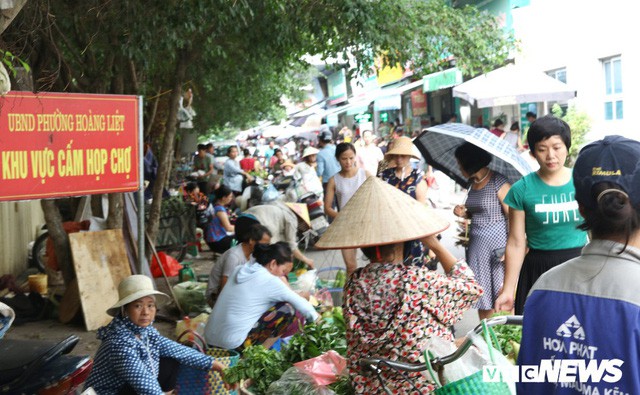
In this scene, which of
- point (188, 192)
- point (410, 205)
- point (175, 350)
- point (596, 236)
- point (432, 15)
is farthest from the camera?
point (188, 192)

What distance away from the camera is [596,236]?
216 cm

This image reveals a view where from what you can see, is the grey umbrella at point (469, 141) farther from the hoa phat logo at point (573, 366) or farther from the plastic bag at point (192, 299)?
the hoa phat logo at point (573, 366)

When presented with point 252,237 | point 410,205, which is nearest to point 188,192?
point 252,237

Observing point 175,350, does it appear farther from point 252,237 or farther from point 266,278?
point 252,237

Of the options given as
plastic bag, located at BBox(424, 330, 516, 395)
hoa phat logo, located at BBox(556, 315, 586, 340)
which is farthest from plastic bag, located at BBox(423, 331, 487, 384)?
hoa phat logo, located at BBox(556, 315, 586, 340)

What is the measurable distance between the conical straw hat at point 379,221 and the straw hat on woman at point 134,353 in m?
1.45

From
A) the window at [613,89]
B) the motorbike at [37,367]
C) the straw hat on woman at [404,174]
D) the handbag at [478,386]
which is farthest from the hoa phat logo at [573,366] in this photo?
the window at [613,89]

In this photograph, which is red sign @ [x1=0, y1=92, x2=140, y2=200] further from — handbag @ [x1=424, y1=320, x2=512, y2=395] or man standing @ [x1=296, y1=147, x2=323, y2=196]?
man standing @ [x1=296, y1=147, x2=323, y2=196]

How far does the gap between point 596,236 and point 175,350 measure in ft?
11.7

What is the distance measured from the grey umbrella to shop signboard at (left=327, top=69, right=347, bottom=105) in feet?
131

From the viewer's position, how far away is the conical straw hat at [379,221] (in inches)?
151

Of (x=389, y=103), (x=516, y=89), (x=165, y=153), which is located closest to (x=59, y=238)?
(x=165, y=153)

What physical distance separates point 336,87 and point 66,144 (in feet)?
158

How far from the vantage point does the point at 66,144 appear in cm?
616
